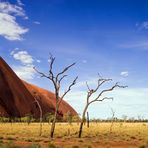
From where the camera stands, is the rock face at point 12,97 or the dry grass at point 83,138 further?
the rock face at point 12,97

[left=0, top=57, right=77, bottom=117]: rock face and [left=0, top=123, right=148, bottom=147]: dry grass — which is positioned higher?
[left=0, top=57, right=77, bottom=117]: rock face

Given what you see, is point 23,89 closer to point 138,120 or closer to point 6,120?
point 6,120

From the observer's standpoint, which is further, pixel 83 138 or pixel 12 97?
pixel 12 97

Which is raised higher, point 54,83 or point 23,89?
point 23,89

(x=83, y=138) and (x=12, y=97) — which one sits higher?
(x=12, y=97)

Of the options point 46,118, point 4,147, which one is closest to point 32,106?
point 46,118

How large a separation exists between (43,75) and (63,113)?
160m

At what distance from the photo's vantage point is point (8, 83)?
474ft

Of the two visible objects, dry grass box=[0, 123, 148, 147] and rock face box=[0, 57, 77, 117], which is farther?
rock face box=[0, 57, 77, 117]

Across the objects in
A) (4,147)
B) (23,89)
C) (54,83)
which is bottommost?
(4,147)

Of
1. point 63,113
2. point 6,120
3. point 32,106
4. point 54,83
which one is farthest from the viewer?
point 63,113

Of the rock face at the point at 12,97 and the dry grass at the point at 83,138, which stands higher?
the rock face at the point at 12,97

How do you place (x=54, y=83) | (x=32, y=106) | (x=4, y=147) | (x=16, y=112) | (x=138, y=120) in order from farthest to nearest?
(x=138, y=120) < (x=32, y=106) < (x=16, y=112) < (x=54, y=83) < (x=4, y=147)

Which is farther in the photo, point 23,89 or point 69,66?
point 23,89
